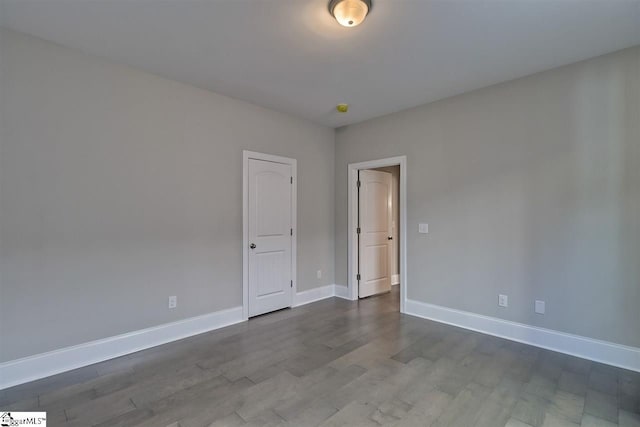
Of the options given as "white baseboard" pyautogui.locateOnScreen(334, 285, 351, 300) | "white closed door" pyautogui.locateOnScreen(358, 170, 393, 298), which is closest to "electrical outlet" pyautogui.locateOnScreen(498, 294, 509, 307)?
"white closed door" pyautogui.locateOnScreen(358, 170, 393, 298)

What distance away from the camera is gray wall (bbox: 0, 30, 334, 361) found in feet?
7.66

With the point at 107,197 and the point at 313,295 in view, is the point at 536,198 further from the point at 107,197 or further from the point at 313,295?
the point at 107,197

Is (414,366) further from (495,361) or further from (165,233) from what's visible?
(165,233)

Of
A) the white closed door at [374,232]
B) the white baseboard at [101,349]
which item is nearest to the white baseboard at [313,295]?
the white closed door at [374,232]

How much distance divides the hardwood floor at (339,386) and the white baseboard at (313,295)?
43.1 inches

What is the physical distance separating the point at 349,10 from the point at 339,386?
2.67 m

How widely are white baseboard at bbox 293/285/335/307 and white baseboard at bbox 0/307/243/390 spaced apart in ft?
3.48

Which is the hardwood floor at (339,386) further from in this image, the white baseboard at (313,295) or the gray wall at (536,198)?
the white baseboard at (313,295)

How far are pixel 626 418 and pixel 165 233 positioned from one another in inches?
154

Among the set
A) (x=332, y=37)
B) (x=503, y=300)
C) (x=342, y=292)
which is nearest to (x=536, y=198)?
(x=503, y=300)

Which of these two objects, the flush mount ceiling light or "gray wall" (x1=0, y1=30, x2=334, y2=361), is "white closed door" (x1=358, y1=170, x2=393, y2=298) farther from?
the flush mount ceiling light

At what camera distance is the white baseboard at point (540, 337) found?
2.55m

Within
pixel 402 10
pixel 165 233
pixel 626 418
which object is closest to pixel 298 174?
pixel 165 233

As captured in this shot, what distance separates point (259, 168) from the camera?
3.89m
